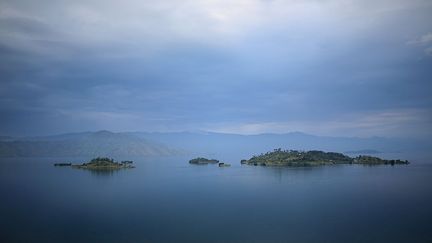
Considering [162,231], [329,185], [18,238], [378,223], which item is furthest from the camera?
[329,185]

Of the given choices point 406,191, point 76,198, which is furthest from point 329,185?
point 76,198

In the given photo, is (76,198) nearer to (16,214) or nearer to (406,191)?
(16,214)

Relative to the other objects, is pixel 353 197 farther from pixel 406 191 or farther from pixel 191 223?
pixel 191 223

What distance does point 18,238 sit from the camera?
62.7 m

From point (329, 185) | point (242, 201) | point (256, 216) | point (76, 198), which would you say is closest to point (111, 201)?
point (76, 198)

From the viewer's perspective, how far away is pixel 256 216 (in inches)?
3211

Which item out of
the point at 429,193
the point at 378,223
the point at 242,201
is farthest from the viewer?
the point at 429,193

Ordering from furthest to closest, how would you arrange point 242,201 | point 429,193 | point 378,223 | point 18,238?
point 429,193 < point 242,201 < point 378,223 < point 18,238

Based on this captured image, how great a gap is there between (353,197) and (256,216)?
43.4 m

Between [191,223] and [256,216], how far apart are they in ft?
52.2

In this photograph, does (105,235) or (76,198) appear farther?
(76,198)

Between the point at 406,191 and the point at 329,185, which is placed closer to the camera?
the point at 406,191

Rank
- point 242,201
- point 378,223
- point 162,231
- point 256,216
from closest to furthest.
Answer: point 162,231 → point 378,223 → point 256,216 → point 242,201

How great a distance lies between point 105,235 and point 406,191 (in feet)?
329
